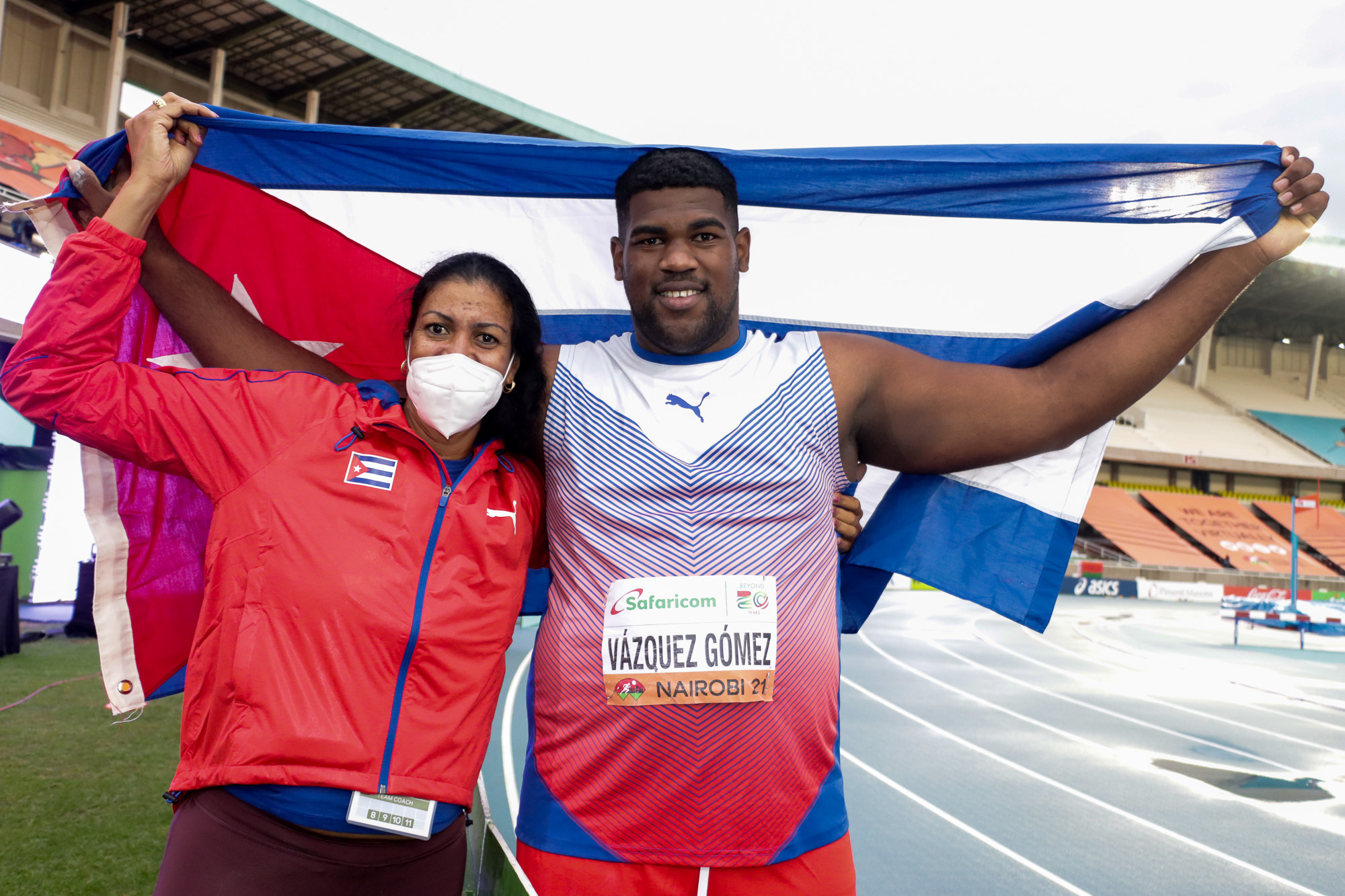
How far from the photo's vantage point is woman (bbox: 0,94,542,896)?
59.9 inches

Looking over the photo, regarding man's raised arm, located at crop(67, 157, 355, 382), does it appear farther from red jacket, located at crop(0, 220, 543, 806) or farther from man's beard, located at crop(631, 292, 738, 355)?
man's beard, located at crop(631, 292, 738, 355)

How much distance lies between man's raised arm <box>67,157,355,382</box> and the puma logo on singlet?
88 cm

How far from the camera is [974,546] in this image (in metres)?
2.35

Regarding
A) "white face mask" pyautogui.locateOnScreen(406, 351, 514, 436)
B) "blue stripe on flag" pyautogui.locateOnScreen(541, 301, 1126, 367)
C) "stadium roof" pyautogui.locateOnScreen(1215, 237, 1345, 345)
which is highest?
"stadium roof" pyautogui.locateOnScreen(1215, 237, 1345, 345)

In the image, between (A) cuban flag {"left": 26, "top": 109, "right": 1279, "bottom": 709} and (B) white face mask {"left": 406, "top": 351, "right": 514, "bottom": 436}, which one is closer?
(B) white face mask {"left": 406, "top": 351, "right": 514, "bottom": 436}

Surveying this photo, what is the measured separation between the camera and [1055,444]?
6.99ft

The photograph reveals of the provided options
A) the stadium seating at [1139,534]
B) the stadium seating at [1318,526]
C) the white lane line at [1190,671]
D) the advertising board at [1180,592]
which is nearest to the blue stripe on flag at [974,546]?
the white lane line at [1190,671]

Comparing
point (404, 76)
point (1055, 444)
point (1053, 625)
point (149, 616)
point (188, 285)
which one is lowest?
point (1053, 625)

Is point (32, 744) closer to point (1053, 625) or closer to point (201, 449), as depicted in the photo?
point (201, 449)

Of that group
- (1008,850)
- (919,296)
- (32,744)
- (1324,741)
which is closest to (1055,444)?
(919,296)

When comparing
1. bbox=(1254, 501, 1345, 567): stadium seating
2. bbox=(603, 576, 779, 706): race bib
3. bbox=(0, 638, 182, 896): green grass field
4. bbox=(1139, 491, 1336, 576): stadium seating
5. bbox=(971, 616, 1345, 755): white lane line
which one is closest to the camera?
bbox=(603, 576, 779, 706): race bib

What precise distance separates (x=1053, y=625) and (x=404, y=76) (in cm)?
1816

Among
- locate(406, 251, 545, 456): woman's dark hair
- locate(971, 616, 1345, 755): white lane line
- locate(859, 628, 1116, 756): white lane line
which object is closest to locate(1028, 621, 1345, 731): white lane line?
locate(971, 616, 1345, 755): white lane line

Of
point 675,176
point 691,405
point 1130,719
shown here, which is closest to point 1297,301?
point 1130,719
